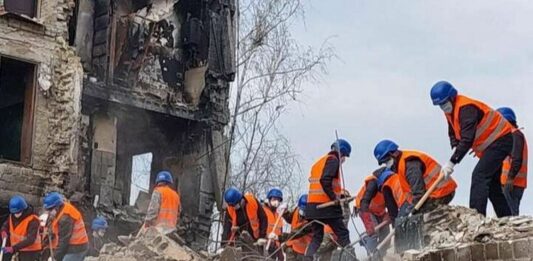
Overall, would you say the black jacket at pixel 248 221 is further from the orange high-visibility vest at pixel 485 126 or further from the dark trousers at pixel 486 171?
the orange high-visibility vest at pixel 485 126

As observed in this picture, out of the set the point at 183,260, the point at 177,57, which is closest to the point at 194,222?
the point at 177,57

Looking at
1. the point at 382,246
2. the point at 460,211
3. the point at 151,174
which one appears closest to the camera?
the point at 460,211

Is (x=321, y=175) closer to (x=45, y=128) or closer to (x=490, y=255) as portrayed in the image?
(x=490, y=255)

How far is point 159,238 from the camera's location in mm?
11477

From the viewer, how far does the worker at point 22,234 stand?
1212 cm

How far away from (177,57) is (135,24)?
5.13 feet

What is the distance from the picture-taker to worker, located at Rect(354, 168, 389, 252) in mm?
10008

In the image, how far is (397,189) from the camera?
30.5 ft

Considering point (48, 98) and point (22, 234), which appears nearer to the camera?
point (22, 234)

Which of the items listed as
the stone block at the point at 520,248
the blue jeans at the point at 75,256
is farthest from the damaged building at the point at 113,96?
the stone block at the point at 520,248

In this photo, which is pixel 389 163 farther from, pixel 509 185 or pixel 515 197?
pixel 515 197

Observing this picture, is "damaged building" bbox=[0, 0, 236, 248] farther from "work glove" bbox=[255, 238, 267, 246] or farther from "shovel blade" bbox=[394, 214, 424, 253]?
"shovel blade" bbox=[394, 214, 424, 253]

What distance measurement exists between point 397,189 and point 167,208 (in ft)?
13.6

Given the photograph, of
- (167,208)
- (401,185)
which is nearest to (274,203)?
(167,208)
